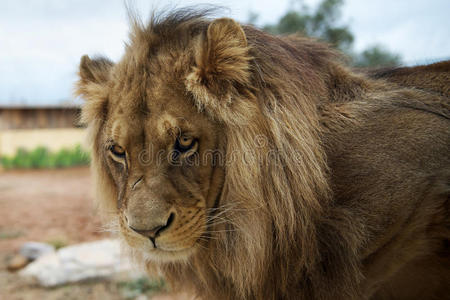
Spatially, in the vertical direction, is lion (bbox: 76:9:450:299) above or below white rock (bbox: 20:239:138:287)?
above

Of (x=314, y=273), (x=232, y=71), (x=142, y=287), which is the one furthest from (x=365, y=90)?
(x=142, y=287)

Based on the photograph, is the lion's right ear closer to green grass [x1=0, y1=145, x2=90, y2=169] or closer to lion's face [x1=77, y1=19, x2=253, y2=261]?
lion's face [x1=77, y1=19, x2=253, y2=261]

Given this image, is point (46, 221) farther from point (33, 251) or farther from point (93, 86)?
point (93, 86)

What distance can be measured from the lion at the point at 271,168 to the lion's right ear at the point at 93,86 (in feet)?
0.60

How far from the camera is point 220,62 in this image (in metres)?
1.62

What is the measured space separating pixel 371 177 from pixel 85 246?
12.8 feet

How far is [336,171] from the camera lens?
1.65m

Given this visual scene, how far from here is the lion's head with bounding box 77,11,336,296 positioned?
1580 millimetres

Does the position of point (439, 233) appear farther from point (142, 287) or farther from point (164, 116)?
point (142, 287)

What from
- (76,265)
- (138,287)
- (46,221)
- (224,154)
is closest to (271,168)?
(224,154)

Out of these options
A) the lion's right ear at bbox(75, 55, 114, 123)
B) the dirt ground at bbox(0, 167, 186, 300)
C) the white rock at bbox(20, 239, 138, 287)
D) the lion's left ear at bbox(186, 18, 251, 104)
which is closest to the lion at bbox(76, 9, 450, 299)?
the lion's left ear at bbox(186, 18, 251, 104)

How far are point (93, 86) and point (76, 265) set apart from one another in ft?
9.11

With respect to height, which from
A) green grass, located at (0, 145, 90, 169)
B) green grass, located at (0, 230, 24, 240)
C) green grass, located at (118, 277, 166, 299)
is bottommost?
green grass, located at (118, 277, 166, 299)

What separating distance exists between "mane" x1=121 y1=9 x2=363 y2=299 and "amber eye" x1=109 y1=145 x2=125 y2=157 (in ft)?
1.49
